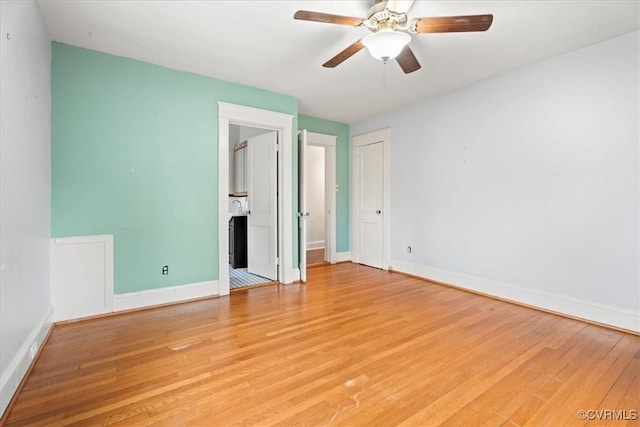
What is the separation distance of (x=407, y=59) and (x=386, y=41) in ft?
1.57

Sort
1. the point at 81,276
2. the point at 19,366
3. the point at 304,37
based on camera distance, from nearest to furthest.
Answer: the point at 19,366 → the point at 304,37 → the point at 81,276

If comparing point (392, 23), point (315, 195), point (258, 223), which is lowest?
point (258, 223)

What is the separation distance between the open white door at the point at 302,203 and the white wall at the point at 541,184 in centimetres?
168

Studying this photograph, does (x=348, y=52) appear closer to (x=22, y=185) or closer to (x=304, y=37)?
(x=304, y=37)

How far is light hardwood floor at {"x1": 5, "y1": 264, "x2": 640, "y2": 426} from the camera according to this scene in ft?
5.22

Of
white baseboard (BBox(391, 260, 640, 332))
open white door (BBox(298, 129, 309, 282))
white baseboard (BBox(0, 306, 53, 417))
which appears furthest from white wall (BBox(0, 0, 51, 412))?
white baseboard (BBox(391, 260, 640, 332))

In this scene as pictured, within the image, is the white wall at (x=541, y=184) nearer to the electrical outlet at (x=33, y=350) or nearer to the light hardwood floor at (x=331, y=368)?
the light hardwood floor at (x=331, y=368)

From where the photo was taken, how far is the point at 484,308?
3.19 metres

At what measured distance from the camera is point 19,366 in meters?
1.81

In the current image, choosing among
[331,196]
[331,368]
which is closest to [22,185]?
[331,368]

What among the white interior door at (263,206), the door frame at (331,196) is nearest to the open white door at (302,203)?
the white interior door at (263,206)

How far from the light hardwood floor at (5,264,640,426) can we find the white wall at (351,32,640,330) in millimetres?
442

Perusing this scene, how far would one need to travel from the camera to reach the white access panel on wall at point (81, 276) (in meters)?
2.72

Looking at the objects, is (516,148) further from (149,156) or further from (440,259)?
(149,156)
